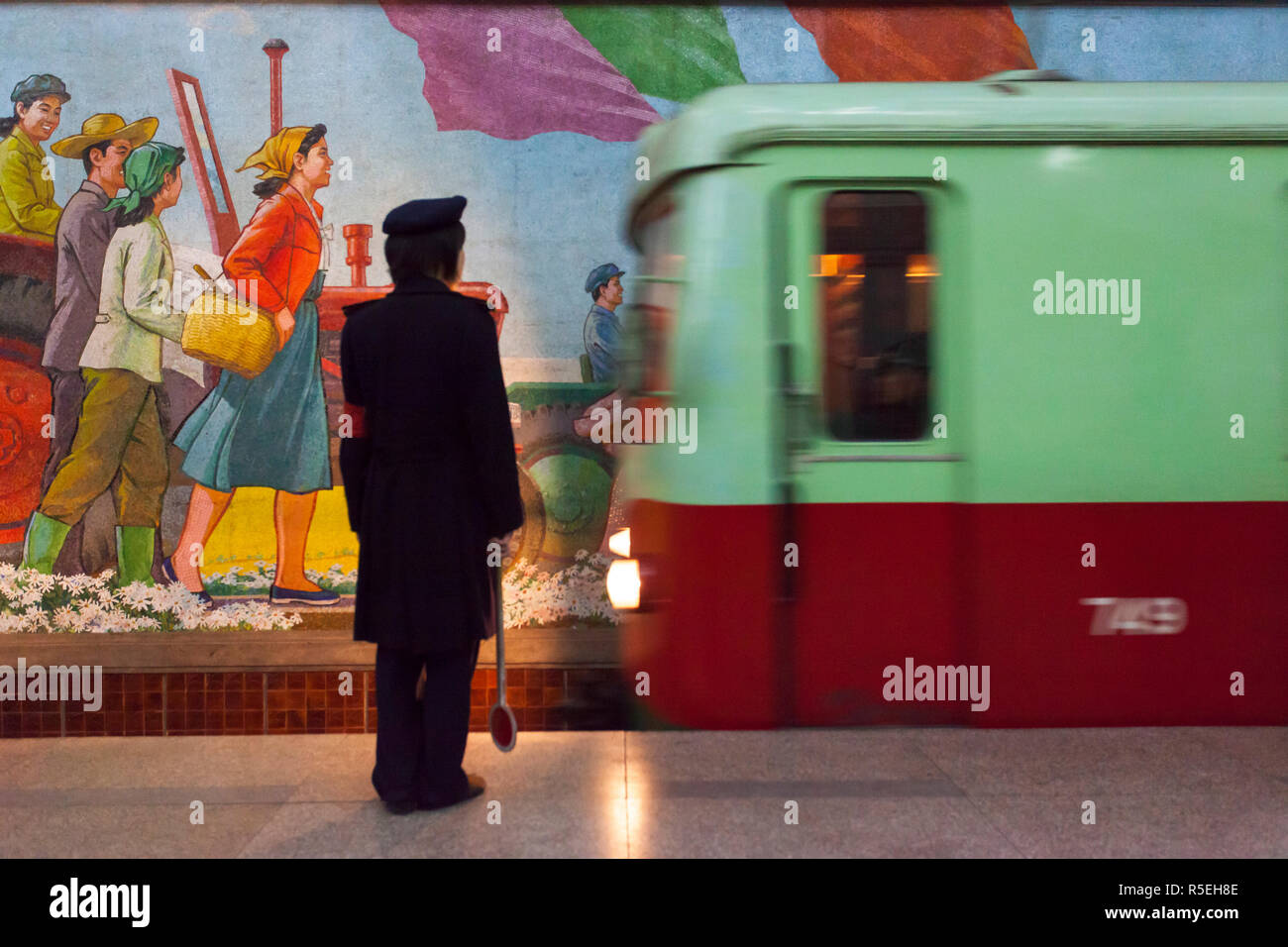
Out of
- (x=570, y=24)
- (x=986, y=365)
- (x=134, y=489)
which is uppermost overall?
(x=570, y=24)

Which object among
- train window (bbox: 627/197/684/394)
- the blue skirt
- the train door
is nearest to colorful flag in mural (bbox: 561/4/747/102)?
train window (bbox: 627/197/684/394)

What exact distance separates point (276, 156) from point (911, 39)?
3.74 meters

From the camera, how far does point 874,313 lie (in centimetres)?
363

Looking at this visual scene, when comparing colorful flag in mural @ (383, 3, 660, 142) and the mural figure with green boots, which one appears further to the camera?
colorful flag in mural @ (383, 3, 660, 142)

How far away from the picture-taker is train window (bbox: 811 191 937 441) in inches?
143

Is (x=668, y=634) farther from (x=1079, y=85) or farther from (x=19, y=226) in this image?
(x=19, y=226)

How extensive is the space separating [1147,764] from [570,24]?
4.92m

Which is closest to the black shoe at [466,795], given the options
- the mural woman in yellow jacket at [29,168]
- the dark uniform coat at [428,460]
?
the dark uniform coat at [428,460]

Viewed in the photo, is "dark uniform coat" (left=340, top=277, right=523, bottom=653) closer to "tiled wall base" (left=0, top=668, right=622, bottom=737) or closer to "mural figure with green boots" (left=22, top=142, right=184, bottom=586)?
"tiled wall base" (left=0, top=668, right=622, bottom=737)

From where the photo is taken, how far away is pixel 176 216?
5859 millimetres

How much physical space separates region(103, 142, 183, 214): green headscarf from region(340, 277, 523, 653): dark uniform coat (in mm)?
2937

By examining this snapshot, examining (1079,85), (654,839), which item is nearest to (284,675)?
(654,839)

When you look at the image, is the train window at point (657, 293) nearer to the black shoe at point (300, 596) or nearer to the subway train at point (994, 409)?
the subway train at point (994, 409)

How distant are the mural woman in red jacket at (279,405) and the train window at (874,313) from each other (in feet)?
11.1
